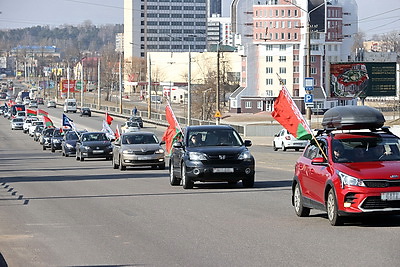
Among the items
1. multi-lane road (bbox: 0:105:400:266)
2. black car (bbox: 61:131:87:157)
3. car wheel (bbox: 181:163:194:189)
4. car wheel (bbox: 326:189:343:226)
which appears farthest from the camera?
black car (bbox: 61:131:87:157)

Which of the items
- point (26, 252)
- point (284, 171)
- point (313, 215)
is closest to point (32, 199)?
point (313, 215)

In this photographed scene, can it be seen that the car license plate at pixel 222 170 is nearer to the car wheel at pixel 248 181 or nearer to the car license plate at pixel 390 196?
the car wheel at pixel 248 181

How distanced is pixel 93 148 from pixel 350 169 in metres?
32.1

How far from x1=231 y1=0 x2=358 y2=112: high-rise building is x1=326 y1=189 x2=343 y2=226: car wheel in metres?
122

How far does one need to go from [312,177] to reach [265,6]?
126417 millimetres

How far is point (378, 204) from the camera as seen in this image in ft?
45.8

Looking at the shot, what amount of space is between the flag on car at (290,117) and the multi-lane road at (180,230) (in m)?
1.53

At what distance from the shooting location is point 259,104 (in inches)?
5551

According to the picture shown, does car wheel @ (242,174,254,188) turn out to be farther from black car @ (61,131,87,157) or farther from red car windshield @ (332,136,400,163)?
black car @ (61,131,87,157)

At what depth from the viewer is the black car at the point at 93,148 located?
149 ft

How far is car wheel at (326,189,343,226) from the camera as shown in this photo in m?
14.4

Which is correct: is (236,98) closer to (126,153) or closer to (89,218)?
(126,153)

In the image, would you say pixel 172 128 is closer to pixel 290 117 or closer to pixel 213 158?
pixel 213 158

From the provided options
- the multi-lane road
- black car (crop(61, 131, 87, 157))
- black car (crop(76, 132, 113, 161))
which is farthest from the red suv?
black car (crop(61, 131, 87, 157))
